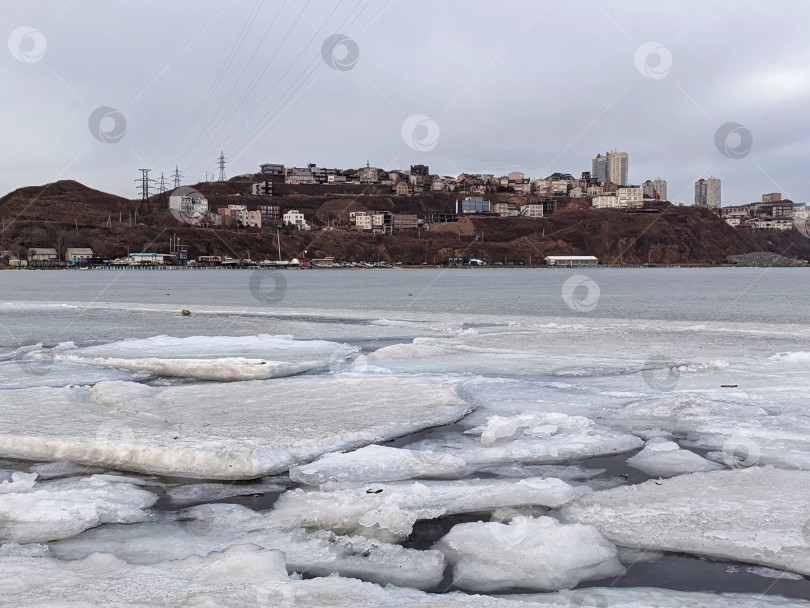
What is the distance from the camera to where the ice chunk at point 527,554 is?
6250 millimetres

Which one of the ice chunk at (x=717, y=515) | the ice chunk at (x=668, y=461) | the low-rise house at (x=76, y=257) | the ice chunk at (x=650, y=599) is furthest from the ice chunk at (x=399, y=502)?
the low-rise house at (x=76, y=257)

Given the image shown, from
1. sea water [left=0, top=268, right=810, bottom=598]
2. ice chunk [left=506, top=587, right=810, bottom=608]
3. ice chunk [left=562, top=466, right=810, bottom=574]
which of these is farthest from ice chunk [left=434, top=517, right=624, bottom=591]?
ice chunk [left=562, top=466, right=810, bottom=574]

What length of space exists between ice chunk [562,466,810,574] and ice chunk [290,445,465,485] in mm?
1929

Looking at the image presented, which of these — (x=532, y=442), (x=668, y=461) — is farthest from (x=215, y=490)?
(x=668, y=461)

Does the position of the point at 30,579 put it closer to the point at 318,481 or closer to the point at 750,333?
the point at 318,481

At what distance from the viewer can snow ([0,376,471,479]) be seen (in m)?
9.64

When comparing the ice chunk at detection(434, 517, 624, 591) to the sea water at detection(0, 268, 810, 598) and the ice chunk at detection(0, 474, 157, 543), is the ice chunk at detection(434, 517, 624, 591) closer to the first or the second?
the sea water at detection(0, 268, 810, 598)

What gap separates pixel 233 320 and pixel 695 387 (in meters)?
25.8

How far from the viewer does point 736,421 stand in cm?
1148

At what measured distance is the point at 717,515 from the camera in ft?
24.6

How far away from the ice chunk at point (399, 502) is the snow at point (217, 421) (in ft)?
5.37

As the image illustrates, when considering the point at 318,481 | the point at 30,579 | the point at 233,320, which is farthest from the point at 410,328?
the point at 30,579

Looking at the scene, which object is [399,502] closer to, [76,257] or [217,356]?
[217,356]

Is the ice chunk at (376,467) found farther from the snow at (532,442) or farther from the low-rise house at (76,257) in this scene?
the low-rise house at (76,257)
